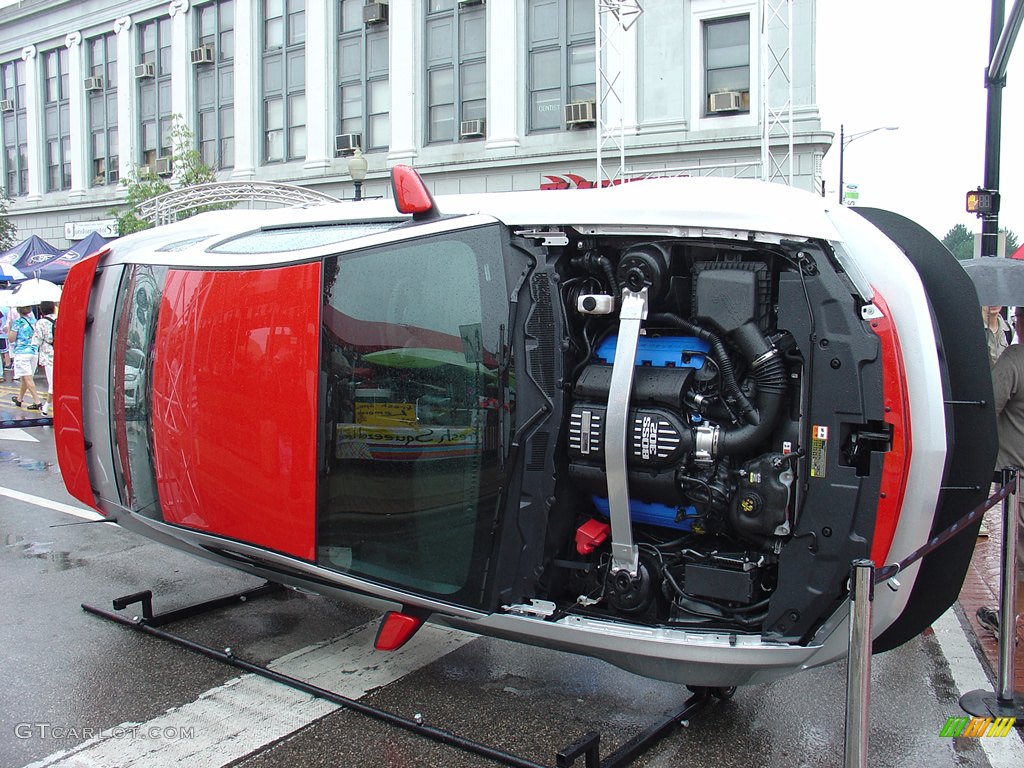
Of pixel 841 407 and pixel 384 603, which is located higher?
pixel 841 407

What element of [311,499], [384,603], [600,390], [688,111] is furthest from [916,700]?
[688,111]

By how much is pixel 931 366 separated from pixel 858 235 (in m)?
0.57

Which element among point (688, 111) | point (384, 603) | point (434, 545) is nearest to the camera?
point (434, 545)

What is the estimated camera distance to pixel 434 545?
4.09m

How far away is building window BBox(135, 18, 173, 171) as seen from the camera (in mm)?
30609

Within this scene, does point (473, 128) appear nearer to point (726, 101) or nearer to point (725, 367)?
point (726, 101)

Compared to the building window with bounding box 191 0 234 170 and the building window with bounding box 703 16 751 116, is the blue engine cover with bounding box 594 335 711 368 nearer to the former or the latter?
the building window with bounding box 703 16 751 116

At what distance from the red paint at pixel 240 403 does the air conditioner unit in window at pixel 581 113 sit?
1869 cm

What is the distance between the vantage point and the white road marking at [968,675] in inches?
160

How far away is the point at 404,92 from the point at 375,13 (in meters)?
2.31

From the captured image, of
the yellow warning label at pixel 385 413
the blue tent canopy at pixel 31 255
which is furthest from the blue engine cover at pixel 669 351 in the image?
the blue tent canopy at pixel 31 255

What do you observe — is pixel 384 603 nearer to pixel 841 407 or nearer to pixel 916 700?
pixel 841 407

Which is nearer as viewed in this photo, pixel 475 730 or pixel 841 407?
pixel 841 407
